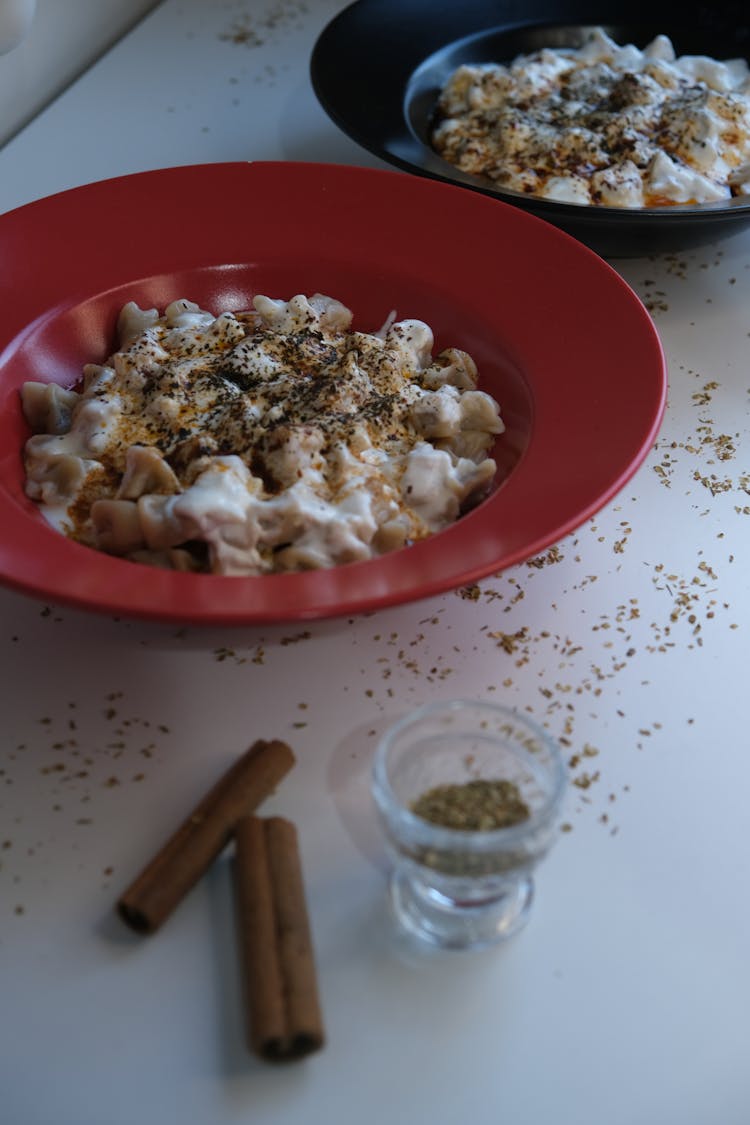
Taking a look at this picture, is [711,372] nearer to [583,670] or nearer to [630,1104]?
[583,670]

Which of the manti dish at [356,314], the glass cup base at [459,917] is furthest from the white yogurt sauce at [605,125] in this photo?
the glass cup base at [459,917]

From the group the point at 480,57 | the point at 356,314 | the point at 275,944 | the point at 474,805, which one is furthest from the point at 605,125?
the point at 275,944

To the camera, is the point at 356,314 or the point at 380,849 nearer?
the point at 380,849

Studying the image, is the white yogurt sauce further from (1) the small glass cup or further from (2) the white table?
(1) the small glass cup

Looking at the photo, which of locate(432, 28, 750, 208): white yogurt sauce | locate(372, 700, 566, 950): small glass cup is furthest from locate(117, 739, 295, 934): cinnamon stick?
locate(432, 28, 750, 208): white yogurt sauce

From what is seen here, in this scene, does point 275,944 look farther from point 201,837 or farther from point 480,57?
point 480,57

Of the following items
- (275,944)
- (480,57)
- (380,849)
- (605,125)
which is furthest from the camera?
(480,57)

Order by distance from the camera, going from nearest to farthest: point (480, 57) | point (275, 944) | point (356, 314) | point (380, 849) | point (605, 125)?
point (275, 944) → point (380, 849) → point (356, 314) → point (605, 125) → point (480, 57)

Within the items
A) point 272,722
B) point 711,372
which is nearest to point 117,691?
point 272,722
